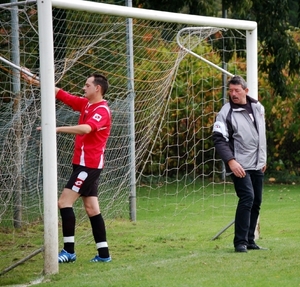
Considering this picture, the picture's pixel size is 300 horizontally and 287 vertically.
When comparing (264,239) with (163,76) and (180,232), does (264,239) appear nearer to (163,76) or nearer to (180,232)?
(180,232)

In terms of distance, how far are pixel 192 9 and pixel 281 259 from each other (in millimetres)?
9246

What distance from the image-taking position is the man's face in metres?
9.16

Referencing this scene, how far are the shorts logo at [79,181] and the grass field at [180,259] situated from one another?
0.76m

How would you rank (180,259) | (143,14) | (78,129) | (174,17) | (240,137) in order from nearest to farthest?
(78,129)
(180,259)
(240,137)
(143,14)
(174,17)

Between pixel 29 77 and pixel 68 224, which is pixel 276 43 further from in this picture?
pixel 68 224

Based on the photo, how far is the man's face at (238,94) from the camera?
361 inches

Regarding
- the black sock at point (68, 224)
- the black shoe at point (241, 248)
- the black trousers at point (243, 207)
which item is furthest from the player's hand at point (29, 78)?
A: the black shoe at point (241, 248)

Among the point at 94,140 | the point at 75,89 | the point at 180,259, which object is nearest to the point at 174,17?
the point at 94,140

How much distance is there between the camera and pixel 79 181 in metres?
8.54

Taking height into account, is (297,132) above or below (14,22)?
below

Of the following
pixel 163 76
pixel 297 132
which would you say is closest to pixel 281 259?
pixel 163 76

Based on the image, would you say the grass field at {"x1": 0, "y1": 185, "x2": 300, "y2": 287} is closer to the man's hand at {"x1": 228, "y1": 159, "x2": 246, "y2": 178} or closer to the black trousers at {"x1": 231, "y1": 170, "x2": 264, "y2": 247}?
the black trousers at {"x1": 231, "y1": 170, "x2": 264, "y2": 247}

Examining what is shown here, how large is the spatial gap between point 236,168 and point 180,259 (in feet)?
3.63

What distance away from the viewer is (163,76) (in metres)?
11.5
